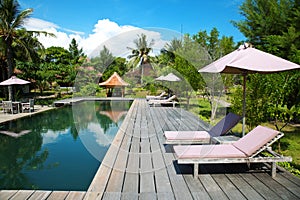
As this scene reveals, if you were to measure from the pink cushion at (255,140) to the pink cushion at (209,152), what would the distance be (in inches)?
3.9

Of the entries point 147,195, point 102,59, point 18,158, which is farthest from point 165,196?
point 18,158

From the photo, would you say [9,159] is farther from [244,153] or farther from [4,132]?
[244,153]

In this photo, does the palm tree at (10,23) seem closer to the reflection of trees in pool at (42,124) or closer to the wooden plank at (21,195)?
the reflection of trees in pool at (42,124)

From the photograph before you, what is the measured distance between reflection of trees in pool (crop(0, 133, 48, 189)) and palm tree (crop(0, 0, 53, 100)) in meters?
7.50

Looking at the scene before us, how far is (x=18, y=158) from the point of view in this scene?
5047mm

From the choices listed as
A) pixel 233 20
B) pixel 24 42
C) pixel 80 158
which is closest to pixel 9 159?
pixel 80 158

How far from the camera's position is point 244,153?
2.96m

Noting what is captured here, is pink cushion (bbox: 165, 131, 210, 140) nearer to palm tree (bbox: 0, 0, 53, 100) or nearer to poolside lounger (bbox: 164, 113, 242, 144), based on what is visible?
poolside lounger (bbox: 164, 113, 242, 144)

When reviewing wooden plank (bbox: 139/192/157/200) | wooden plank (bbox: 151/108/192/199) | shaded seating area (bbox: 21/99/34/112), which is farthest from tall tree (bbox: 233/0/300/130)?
shaded seating area (bbox: 21/99/34/112)

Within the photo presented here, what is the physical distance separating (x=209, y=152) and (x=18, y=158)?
14.5 ft

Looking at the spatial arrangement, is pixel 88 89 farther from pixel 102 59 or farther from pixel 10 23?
pixel 10 23

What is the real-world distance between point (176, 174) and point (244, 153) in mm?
959

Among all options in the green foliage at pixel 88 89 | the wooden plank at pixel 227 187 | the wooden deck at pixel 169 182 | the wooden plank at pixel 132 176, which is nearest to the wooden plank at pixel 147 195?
the wooden deck at pixel 169 182

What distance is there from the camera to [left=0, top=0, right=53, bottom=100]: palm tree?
478 inches
